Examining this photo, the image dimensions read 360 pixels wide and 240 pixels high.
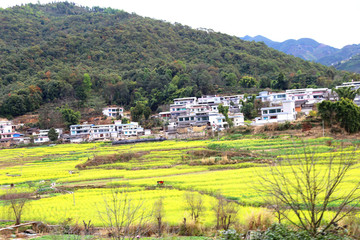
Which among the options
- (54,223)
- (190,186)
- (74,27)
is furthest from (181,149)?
(74,27)

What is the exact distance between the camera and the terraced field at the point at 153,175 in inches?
664

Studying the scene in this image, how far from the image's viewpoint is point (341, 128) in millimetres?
36812

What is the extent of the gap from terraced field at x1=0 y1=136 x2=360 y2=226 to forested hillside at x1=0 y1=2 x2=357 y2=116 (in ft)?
114

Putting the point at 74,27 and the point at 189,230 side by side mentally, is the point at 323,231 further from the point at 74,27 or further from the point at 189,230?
the point at 74,27

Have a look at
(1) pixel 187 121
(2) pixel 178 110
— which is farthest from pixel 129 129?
(2) pixel 178 110

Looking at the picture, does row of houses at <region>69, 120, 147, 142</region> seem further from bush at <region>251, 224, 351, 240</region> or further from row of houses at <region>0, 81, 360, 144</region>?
bush at <region>251, 224, 351, 240</region>

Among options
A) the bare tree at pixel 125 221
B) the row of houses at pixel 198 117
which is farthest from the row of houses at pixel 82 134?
the bare tree at pixel 125 221

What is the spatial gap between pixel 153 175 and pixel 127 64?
255 ft

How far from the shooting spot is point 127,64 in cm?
9894

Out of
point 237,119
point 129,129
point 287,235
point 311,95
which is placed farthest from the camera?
point 311,95

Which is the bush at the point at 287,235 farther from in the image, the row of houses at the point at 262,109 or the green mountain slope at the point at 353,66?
the green mountain slope at the point at 353,66

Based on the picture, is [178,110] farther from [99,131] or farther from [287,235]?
[287,235]

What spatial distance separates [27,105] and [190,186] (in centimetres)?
6419

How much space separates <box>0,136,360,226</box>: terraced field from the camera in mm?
16875
